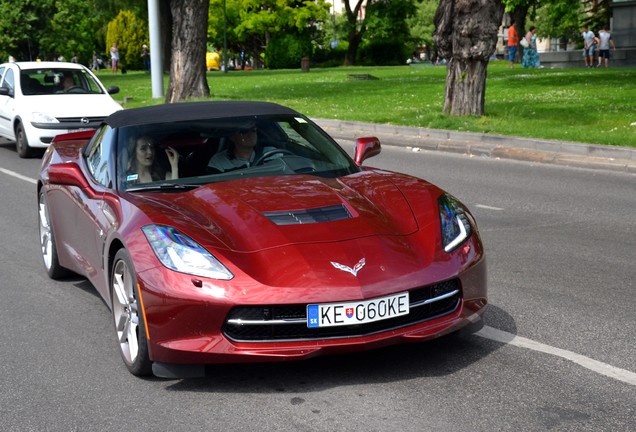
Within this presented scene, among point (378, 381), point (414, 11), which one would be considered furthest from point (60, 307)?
point (414, 11)

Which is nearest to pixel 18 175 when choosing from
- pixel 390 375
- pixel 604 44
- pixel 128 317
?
pixel 128 317

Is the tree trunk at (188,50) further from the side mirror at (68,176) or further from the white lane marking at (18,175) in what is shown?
the side mirror at (68,176)

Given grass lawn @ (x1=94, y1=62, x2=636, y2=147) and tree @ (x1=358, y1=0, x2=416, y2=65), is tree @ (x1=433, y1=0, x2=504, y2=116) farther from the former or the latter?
tree @ (x1=358, y1=0, x2=416, y2=65)

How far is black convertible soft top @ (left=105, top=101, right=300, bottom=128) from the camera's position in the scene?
6.27 meters

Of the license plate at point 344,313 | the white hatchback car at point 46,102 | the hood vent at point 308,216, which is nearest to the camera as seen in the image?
the license plate at point 344,313

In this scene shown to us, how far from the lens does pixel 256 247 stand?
4820 millimetres

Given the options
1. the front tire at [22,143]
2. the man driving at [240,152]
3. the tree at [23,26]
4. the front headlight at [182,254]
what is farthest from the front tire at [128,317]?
the tree at [23,26]

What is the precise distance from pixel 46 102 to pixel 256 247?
42.5 ft

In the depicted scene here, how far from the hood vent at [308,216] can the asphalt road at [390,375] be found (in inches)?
29.0

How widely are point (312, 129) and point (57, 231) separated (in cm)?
199

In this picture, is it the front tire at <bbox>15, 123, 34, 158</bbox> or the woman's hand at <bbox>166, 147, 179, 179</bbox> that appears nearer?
the woman's hand at <bbox>166, 147, 179, 179</bbox>

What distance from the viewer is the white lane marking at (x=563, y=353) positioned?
481 cm

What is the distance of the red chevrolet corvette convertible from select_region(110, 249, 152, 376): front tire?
1cm

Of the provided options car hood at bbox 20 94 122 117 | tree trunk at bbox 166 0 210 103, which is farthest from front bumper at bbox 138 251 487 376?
tree trunk at bbox 166 0 210 103
